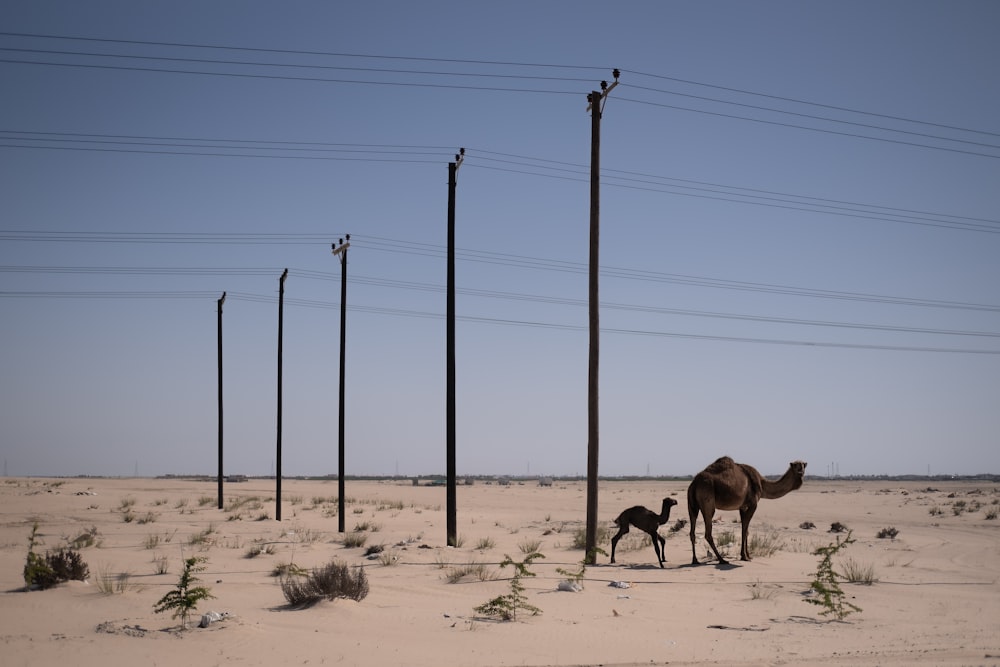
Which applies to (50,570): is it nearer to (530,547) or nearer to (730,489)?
(530,547)

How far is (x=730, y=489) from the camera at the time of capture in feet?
60.7

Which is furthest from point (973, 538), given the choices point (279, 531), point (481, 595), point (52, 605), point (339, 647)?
point (52, 605)

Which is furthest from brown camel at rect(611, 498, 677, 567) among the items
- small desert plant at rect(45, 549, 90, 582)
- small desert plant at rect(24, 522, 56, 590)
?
small desert plant at rect(24, 522, 56, 590)

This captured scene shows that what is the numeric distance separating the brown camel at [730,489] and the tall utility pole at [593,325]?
2260 mm

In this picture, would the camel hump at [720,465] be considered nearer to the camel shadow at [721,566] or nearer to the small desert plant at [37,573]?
the camel shadow at [721,566]

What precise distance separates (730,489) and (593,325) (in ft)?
16.0

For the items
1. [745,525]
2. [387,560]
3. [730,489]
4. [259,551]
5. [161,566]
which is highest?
[730,489]

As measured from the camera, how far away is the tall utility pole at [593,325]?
19.4 metres

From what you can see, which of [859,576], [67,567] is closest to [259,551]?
[67,567]

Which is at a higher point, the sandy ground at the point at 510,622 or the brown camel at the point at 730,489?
the brown camel at the point at 730,489

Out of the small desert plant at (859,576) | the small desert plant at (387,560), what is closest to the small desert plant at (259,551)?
the small desert plant at (387,560)

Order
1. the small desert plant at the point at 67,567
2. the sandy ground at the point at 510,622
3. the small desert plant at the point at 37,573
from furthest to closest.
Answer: the small desert plant at the point at 67,567 → the small desert plant at the point at 37,573 → the sandy ground at the point at 510,622

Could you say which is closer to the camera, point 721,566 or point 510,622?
point 510,622

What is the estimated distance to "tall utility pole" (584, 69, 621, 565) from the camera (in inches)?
764
